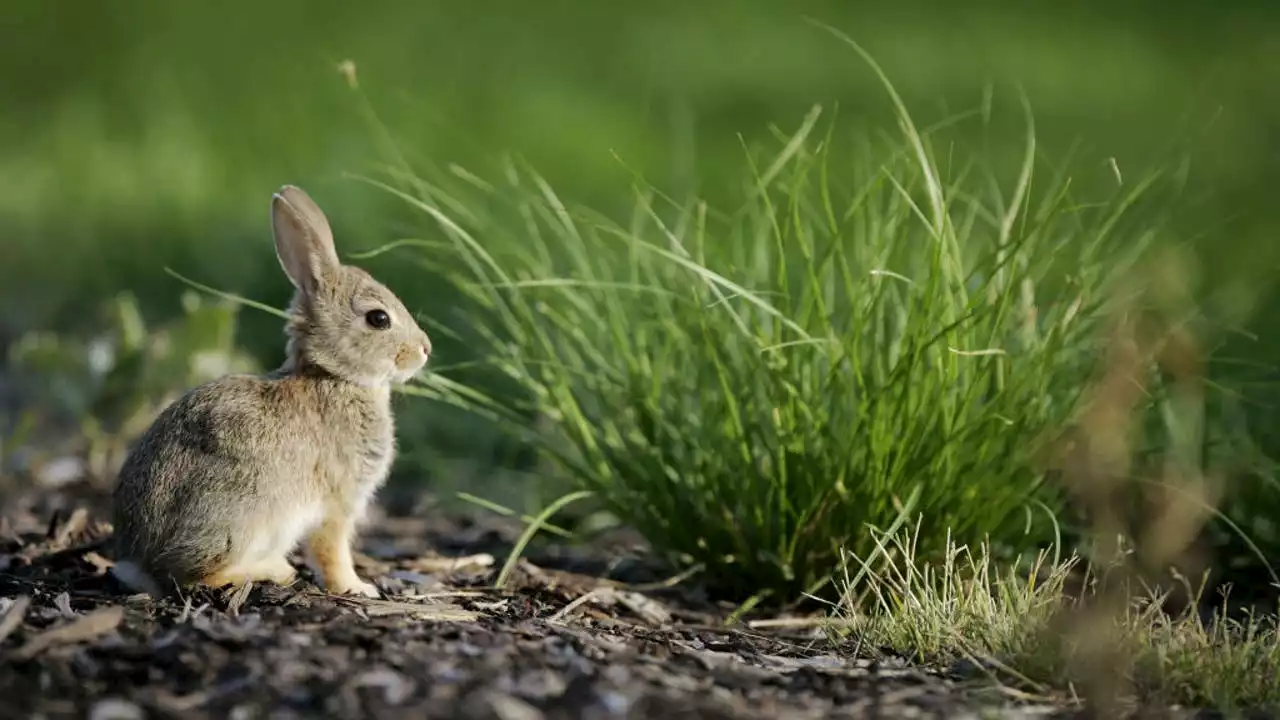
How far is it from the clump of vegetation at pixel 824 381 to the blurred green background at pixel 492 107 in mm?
605

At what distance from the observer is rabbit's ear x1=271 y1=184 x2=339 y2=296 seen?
155 inches

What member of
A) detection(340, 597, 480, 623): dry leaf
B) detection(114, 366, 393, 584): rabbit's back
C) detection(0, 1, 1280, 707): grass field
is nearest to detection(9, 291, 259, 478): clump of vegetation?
detection(0, 1, 1280, 707): grass field

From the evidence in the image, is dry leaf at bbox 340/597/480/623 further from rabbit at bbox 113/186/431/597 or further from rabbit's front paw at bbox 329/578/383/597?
rabbit at bbox 113/186/431/597

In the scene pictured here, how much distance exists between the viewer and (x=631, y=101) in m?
10.6

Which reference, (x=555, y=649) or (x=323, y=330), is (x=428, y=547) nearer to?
(x=323, y=330)

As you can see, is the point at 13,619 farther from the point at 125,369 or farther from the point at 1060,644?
the point at 125,369

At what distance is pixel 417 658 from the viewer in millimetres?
2963

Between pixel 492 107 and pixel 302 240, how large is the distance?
229 inches

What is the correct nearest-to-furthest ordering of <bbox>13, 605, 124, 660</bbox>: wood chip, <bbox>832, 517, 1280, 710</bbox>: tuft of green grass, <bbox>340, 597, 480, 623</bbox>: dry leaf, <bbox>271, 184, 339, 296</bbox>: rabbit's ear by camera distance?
<bbox>13, 605, 124, 660</bbox>: wood chip
<bbox>832, 517, 1280, 710</bbox>: tuft of green grass
<bbox>340, 597, 480, 623</bbox>: dry leaf
<bbox>271, 184, 339, 296</bbox>: rabbit's ear

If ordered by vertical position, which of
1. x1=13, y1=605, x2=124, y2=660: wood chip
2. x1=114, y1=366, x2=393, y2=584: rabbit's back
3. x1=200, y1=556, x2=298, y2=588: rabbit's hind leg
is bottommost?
x1=200, y1=556, x2=298, y2=588: rabbit's hind leg

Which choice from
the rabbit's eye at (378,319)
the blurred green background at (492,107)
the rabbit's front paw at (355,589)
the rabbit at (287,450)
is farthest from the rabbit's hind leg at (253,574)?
the blurred green background at (492,107)

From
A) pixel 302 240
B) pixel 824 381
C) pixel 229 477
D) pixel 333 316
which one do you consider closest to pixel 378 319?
pixel 333 316

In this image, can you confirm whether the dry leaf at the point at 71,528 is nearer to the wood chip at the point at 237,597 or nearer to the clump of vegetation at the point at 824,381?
the wood chip at the point at 237,597

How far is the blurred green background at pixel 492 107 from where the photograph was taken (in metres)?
6.98
